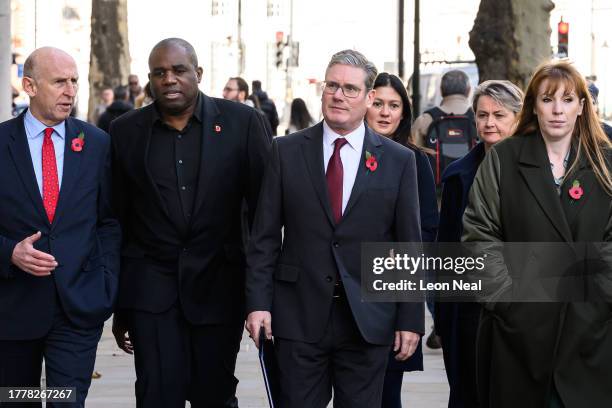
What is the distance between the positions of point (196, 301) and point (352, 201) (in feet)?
3.45

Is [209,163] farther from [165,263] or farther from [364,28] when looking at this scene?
[364,28]

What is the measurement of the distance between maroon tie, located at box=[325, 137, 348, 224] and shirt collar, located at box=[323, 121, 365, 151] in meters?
0.02

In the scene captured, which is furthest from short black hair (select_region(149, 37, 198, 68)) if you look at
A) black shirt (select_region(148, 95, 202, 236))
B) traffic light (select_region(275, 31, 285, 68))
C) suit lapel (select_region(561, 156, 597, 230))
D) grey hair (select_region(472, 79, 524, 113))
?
traffic light (select_region(275, 31, 285, 68))

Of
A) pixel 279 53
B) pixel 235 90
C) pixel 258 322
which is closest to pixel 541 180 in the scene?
pixel 258 322

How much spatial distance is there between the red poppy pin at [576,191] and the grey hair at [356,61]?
3.22 feet

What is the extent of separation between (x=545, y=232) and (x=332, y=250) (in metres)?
0.89

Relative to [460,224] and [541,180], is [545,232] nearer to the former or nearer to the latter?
[541,180]

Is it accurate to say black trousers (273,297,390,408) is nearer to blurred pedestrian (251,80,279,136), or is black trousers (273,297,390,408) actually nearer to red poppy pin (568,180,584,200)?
red poppy pin (568,180,584,200)

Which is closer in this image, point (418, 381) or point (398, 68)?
point (418, 381)

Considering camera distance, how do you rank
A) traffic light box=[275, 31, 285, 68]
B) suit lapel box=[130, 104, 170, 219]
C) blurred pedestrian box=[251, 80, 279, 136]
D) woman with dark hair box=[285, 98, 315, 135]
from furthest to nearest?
traffic light box=[275, 31, 285, 68], blurred pedestrian box=[251, 80, 279, 136], woman with dark hair box=[285, 98, 315, 135], suit lapel box=[130, 104, 170, 219]

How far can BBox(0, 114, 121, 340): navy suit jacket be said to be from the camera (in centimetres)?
608

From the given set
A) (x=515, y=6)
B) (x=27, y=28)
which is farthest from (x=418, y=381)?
(x=27, y=28)

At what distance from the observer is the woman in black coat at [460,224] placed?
6.62 metres

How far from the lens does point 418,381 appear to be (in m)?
9.46
